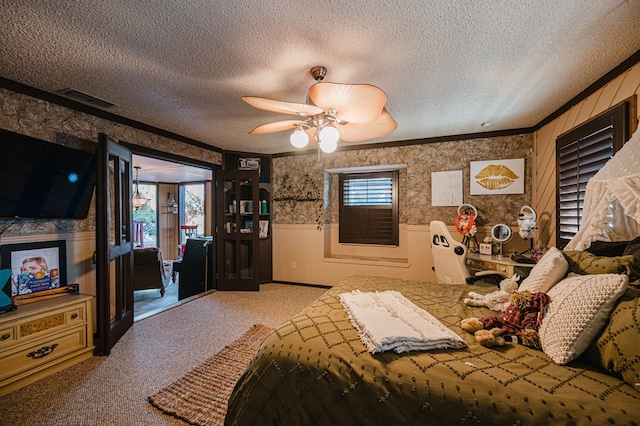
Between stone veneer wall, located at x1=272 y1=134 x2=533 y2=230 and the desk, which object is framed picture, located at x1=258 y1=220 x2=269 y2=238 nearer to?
→ stone veneer wall, located at x1=272 y1=134 x2=533 y2=230

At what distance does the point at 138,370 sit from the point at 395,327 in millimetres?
2262

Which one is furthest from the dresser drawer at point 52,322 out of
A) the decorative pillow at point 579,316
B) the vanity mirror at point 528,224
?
the vanity mirror at point 528,224

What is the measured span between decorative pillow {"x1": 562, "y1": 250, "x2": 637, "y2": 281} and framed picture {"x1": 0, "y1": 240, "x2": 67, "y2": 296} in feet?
13.7

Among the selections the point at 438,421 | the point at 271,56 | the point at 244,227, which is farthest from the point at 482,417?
the point at 244,227

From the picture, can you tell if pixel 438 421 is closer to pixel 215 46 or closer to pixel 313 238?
pixel 215 46

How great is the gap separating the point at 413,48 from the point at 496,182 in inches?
107

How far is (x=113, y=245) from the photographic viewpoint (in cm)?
273

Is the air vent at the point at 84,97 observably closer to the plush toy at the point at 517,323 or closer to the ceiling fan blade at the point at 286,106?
the ceiling fan blade at the point at 286,106

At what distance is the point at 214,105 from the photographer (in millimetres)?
2773

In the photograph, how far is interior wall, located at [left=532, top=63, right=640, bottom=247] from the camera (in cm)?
207

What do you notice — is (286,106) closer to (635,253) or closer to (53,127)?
(635,253)

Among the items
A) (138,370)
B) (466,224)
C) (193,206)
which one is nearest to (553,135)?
(466,224)

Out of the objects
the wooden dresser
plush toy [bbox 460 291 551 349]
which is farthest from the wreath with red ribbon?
the wooden dresser

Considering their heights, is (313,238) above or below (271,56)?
below
